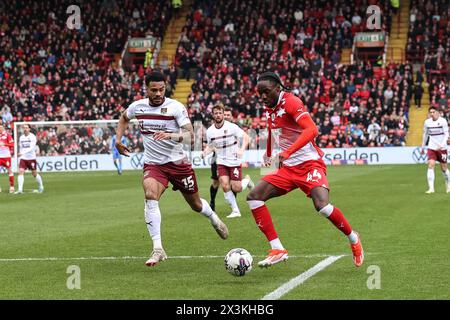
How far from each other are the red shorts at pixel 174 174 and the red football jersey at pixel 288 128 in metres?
1.49

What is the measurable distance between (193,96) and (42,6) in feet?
49.1

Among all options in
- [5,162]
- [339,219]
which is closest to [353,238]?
[339,219]

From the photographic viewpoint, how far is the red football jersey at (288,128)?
424 inches

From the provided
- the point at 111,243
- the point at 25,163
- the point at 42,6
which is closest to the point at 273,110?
the point at 111,243

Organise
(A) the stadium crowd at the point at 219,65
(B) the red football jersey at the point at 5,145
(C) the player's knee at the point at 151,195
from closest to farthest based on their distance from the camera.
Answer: (C) the player's knee at the point at 151,195 < (B) the red football jersey at the point at 5,145 < (A) the stadium crowd at the point at 219,65

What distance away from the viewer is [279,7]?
53969mm

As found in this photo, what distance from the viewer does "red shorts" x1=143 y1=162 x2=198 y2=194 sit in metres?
11.8

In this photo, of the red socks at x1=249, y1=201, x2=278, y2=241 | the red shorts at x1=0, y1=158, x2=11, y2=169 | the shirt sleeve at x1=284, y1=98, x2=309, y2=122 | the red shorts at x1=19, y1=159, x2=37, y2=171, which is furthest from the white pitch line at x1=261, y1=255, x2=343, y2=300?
the red shorts at x1=0, y1=158, x2=11, y2=169

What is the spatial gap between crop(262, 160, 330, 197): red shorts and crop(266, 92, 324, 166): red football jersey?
0.26 feet

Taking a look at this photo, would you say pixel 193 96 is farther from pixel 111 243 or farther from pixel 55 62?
pixel 111 243

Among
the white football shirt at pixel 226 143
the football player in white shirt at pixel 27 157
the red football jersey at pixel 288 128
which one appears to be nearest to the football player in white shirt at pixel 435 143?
the white football shirt at pixel 226 143

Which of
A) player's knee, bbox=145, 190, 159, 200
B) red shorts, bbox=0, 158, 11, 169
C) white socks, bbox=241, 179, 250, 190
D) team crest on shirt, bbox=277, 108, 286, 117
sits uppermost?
team crest on shirt, bbox=277, 108, 286, 117

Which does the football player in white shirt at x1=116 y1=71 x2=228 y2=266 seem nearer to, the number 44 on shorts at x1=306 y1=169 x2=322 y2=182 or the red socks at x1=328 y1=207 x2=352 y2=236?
the number 44 on shorts at x1=306 y1=169 x2=322 y2=182

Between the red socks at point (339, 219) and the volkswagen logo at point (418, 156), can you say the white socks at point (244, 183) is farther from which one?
the volkswagen logo at point (418, 156)
